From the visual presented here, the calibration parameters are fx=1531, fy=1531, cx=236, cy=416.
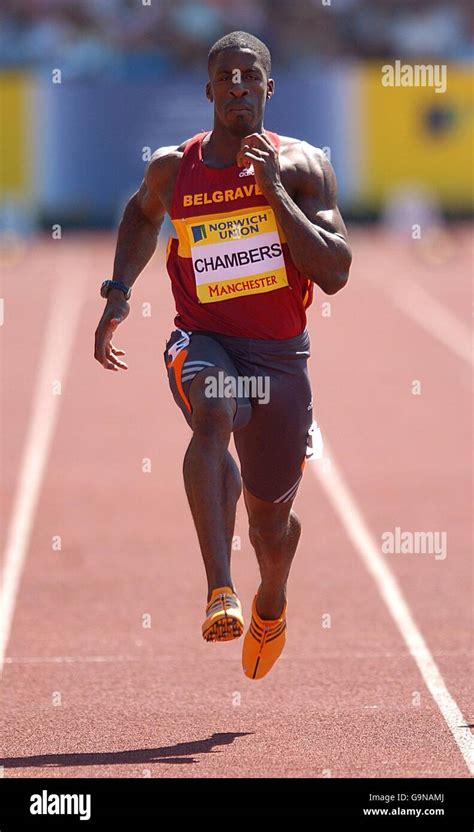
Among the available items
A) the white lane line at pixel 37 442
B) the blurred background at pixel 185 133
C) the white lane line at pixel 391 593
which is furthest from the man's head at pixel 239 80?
the blurred background at pixel 185 133

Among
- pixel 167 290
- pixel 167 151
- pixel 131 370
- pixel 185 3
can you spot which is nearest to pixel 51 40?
pixel 185 3

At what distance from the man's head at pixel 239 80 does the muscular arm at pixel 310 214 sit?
20cm

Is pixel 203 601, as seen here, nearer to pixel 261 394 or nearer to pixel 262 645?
pixel 262 645

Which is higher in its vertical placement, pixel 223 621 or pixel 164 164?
pixel 164 164

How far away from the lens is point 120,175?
3266 cm

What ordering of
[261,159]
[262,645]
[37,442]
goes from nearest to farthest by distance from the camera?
[261,159] → [262,645] → [37,442]

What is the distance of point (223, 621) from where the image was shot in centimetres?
491

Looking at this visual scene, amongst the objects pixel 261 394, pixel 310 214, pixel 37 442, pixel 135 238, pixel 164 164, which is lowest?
pixel 261 394

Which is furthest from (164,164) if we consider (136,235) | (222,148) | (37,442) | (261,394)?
(37,442)

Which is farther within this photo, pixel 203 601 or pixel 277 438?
pixel 203 601

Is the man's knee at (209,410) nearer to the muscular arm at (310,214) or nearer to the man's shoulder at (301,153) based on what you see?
the muscular arm at (310,214)

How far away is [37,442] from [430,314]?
986cm

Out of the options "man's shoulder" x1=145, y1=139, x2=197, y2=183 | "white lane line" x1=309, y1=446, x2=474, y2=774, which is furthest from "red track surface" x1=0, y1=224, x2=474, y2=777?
"man's shoulder" x1=145, y1=139, x2=197, y2=183

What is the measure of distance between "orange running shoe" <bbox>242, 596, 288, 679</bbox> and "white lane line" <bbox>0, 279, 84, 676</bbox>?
1382 mm
